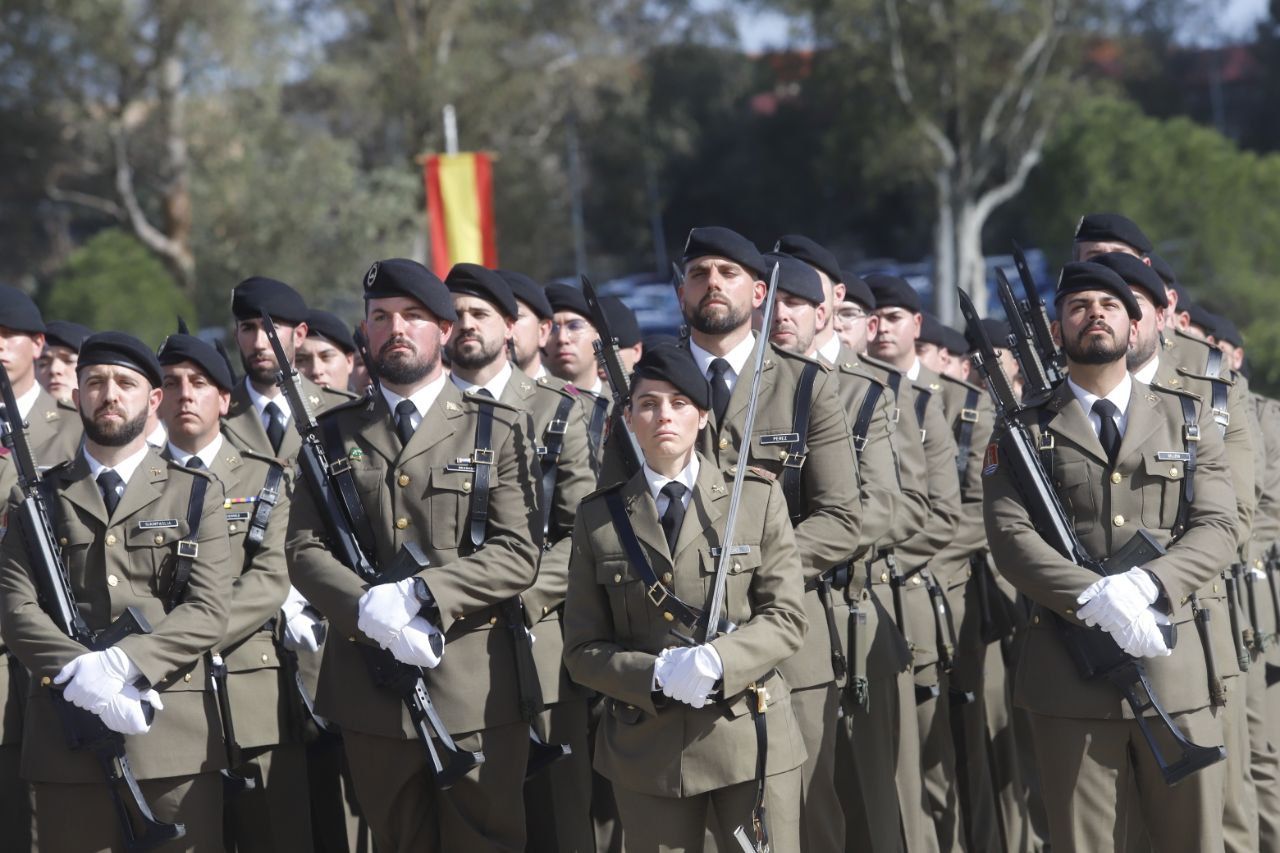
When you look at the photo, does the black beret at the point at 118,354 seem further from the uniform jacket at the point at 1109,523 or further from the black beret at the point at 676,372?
the uniform jacket at the point at 1109,523

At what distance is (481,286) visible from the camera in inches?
259

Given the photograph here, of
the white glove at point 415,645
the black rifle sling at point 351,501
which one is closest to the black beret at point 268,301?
the black rifle sling at point 351,501

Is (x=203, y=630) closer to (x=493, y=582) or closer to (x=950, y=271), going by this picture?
(x=493, y=582)

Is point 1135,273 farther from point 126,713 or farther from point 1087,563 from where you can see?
point 126,713

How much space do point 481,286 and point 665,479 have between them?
1.78m

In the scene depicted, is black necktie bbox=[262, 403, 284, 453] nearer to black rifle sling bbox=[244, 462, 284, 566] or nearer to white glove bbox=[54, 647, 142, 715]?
black rifle sling bbox=[244, 462, 284, 566]

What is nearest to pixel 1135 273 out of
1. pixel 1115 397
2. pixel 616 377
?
pixel 1115 397

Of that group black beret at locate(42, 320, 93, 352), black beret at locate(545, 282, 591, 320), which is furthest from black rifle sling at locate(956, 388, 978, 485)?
black beret at locate(42, 320, 93, 352)

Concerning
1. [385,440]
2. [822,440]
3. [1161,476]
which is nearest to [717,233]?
[822,440]

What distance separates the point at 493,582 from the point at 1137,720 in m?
2.15

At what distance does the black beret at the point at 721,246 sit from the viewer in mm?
5758

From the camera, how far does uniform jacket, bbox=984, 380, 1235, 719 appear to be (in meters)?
5.52

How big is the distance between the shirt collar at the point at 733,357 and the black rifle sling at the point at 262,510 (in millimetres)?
1687

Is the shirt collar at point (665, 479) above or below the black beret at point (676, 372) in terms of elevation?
below
